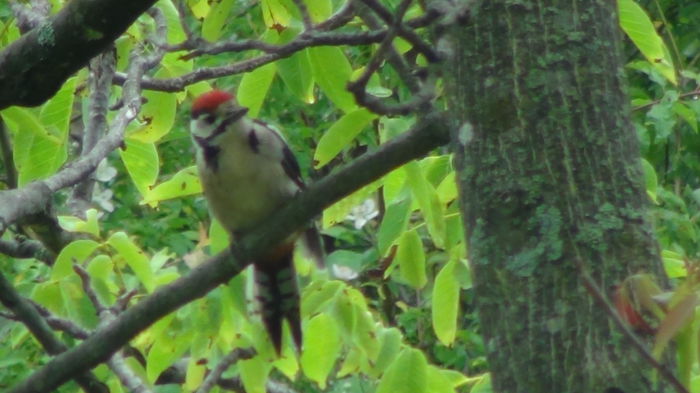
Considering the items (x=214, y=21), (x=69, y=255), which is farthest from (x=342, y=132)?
(x=69, y=255)

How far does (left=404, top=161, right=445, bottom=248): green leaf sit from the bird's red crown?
89 cm

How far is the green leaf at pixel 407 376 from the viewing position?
2.64 meters

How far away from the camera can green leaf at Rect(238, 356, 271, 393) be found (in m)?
3.02

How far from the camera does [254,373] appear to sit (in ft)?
9.95

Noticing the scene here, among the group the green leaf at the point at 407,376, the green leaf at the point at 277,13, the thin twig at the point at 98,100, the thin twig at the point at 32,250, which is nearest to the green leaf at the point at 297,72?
the green leaf at the point at 277,13

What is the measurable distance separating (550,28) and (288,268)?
1793 millimetres

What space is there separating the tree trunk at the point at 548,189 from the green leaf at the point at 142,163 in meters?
1.21

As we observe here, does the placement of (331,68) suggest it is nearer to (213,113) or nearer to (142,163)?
(142,163)

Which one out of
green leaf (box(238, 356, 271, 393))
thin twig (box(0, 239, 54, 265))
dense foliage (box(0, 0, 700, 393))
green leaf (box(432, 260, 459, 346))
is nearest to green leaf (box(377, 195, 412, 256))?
dense foliage (box(0, 0, 700, 393))

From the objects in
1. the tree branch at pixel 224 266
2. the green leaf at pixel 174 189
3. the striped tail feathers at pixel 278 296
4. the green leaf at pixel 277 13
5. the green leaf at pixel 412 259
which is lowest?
the striped tail feathers at pixel 278 296

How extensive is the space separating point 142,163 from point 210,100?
1.54 feet

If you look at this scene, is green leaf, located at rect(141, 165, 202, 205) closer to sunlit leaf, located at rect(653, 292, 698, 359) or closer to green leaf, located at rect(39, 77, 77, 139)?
green leaf, located at rect(39, 77, 77, 139)

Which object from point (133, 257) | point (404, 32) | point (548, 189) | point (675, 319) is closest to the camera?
point (675, 319)

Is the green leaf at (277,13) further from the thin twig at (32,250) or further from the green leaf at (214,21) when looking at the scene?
the thin twig at (32,250)
